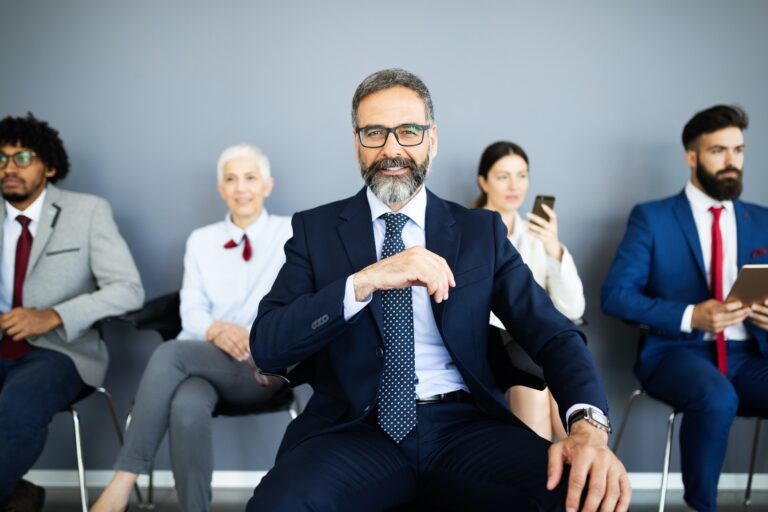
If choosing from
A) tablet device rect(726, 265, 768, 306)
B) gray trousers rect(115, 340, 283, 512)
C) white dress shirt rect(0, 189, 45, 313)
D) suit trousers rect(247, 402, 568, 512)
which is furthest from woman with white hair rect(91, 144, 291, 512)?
tablet device rect(726, 265, 768, 306)

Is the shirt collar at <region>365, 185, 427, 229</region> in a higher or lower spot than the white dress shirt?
higher

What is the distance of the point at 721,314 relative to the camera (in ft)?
9.92

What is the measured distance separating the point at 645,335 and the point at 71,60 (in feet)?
11.1

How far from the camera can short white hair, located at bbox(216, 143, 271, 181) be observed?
3602 millimetres

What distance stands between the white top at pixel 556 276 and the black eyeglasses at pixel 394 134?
1325 mm

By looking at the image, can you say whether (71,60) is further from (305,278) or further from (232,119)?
(305,278)

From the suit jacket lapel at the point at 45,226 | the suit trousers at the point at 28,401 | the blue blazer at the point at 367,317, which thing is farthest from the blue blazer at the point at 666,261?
the suit jacket lapel at the point at 45,226

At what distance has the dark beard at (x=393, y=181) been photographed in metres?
2.05

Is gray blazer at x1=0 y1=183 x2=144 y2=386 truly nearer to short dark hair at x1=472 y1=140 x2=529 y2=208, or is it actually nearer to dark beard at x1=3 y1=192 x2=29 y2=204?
dark beard at x1=3 y1=192 x2=29 y2=204

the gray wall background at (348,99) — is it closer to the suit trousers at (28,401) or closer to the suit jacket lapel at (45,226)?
the suit jacket lapel at (45,226)

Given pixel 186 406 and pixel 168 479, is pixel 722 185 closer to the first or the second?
pixel 186 406

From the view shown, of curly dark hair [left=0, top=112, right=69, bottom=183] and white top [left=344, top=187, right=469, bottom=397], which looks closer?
white top [left=344, top=187, right=469, bottom=397]

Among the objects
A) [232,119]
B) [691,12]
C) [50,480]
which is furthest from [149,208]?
[691,12]

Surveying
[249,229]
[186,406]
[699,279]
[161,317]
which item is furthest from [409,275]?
[699,279]
